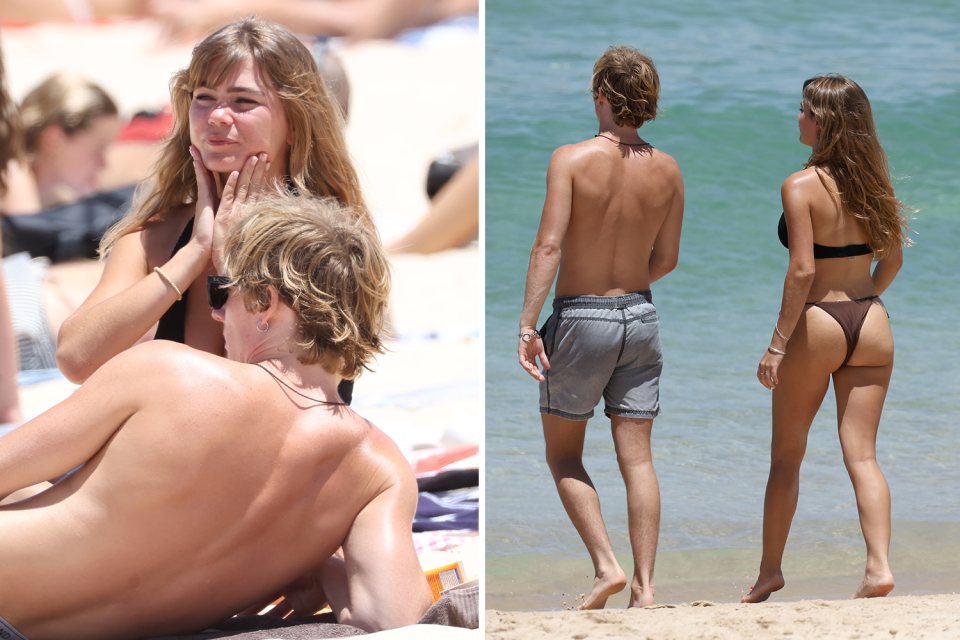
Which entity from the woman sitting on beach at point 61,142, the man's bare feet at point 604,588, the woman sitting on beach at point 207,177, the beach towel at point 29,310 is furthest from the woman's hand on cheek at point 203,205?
the woman sitting on beach at point 61,142

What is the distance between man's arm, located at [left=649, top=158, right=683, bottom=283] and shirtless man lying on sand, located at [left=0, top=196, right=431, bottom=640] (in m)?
1.19

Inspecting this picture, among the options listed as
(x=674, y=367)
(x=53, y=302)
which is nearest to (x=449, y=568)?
(x=674, y=367)

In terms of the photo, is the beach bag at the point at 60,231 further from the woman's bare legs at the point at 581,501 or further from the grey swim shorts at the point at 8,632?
the grey swim shorts at the point at 8,632

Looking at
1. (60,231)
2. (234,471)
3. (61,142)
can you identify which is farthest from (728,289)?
(234,471)

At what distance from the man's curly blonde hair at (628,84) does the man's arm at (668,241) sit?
0.20m

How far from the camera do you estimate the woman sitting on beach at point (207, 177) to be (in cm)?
195

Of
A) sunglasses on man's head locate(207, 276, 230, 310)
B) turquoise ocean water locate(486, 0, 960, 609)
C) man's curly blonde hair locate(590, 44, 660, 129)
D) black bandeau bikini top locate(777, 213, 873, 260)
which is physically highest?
man's curly blonde hair locate(590, 44, 660, 129)

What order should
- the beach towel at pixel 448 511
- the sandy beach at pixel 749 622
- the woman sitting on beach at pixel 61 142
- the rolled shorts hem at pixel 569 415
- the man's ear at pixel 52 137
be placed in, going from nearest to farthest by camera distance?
the sandy beach at pixel 749 622 < the rolled shorts hem at pixel 569 415 < the beach towel at pixel 448 511 < the woman sitting on beach at pixel 61 142 < the man's ear at pixel 52 137

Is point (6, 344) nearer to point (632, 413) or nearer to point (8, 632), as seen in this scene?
point (632, 413)

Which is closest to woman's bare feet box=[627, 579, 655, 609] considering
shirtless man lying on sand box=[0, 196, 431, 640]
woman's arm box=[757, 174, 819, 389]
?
woman's arm box=[757, 174, 819, 389]

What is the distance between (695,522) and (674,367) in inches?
69.6

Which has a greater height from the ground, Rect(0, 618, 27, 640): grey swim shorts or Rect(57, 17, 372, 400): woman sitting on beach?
Rect(57, 17, 372, 400): woman sitting on beach

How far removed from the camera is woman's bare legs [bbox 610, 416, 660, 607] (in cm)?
270

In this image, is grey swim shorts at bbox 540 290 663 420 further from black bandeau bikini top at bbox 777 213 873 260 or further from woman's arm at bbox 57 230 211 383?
woman's arm at bbox 57 230 211 383
